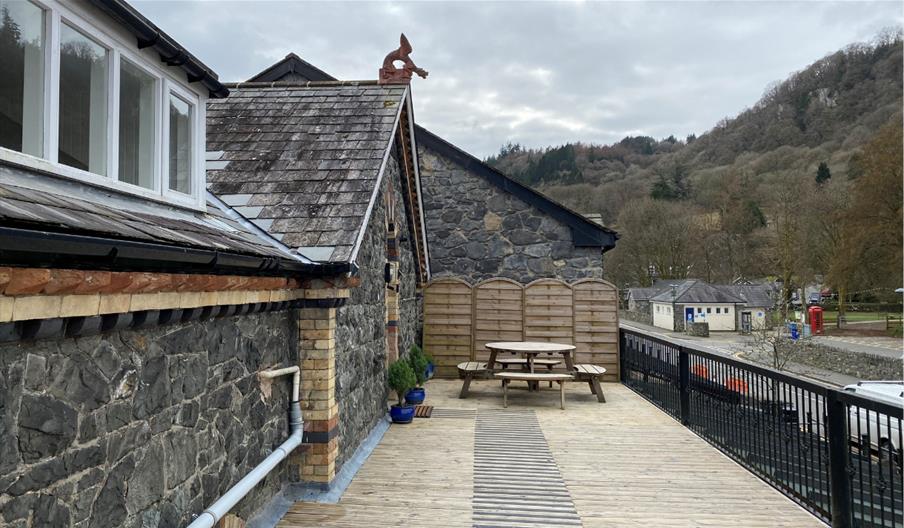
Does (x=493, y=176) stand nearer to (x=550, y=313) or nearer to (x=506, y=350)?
(x=550, y=313)

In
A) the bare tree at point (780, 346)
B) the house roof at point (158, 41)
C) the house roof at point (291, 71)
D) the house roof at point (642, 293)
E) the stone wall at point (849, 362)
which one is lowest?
the stone wall at point (849, 362)

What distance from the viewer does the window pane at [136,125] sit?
153 inches

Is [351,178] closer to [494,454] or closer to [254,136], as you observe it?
[254,136]

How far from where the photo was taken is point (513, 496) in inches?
221

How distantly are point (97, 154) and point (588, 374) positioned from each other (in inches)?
339

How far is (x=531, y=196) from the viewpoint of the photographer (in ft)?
43.6

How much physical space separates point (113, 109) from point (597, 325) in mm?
10827

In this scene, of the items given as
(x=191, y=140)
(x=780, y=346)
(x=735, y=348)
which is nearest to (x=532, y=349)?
(x=191, y=140)

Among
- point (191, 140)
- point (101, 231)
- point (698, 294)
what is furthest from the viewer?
point (698, 294)

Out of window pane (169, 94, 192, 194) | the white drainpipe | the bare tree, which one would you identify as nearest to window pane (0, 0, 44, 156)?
window pane (169, 94, 192, 194)

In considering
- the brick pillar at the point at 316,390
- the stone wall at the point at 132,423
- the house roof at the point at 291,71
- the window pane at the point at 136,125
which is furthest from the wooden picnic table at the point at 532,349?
the house roof at the point at 291,71

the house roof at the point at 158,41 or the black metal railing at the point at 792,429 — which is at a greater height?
the house roof at the point at 158,41

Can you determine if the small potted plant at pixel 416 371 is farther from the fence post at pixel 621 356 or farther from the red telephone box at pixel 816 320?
the red telephone box at pixel 816 320

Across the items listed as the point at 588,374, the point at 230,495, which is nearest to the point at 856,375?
the point at 588,374
